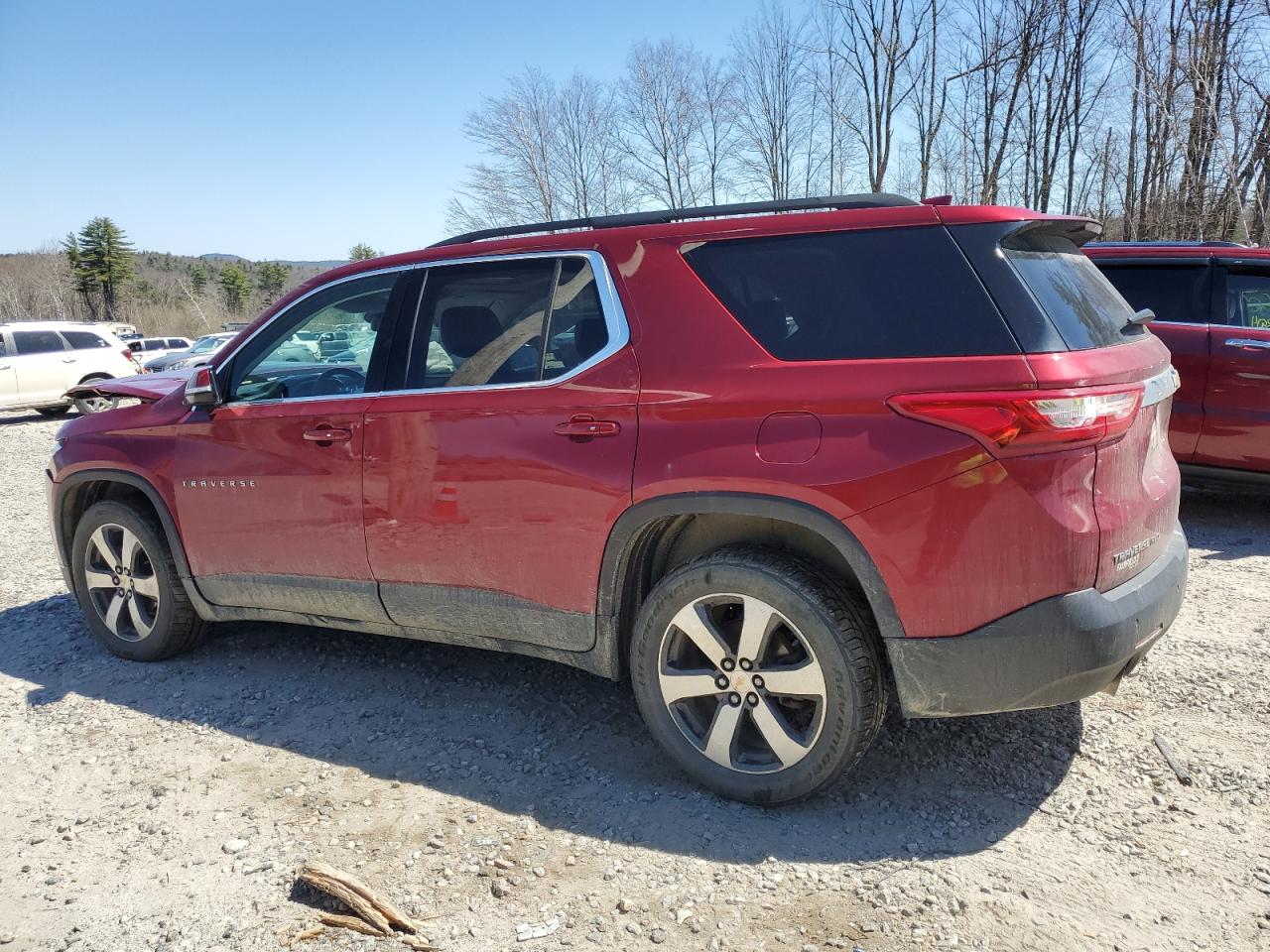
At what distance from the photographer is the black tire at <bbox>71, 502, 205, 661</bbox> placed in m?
4.16

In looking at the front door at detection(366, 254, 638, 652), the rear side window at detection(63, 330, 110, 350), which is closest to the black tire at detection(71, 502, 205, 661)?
the front door at detection(366, 254, 638, 652)

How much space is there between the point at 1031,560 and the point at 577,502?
138 centimetres

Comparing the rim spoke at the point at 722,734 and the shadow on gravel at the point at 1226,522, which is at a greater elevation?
the rim spoke at the point at 722,734

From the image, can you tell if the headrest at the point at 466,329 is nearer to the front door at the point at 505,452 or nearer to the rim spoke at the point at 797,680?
the front door at the point at 505,452

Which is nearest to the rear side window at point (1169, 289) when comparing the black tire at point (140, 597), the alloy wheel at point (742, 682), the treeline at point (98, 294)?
the alloy wheel at point (742, 682)

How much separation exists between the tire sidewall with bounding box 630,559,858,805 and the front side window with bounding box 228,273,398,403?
1.53 m

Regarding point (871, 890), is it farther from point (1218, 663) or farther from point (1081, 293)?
point (1218, 663)

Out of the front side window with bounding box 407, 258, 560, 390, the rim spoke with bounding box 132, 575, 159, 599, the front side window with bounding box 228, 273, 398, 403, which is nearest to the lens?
the front side window with bounding box 407, 258, 560, 390

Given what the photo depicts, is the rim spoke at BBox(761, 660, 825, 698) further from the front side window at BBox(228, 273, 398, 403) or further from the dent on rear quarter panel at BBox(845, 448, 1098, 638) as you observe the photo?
the front side window at BBox(228, 273, 398, 403)

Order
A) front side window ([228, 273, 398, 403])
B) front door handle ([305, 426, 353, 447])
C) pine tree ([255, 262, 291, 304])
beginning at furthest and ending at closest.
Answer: pine tree ([255, 262, 291, 304]) → front side window ([228, 273, 398, 403]) → front door handle ([305, 426, 353, 447])

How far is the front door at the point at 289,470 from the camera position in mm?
3521

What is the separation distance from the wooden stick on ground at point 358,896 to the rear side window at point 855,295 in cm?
191

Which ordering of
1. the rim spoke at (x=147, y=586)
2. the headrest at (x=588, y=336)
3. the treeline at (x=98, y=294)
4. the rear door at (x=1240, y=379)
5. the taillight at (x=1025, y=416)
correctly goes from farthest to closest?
the treeline at (x=98, y=294)
the rear door at (x=1240, y=379)
the rim spoke at (x=147, y=586)
the headrest at (x=588, y=336)
the taillight at (x=1025, y=416)

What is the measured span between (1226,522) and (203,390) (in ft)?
20.8
